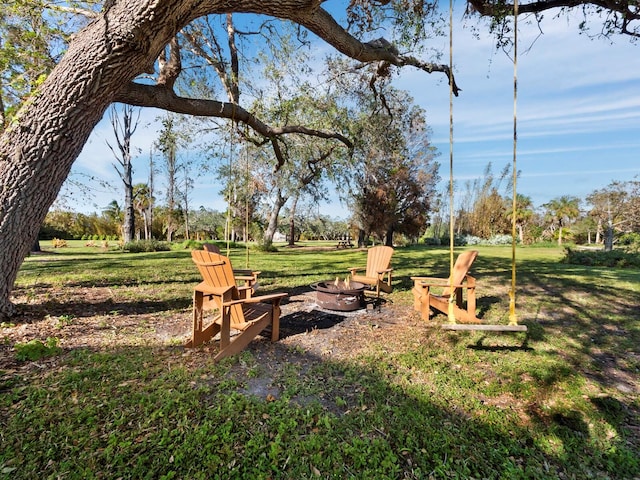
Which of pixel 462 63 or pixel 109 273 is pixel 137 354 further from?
pixel 462 63

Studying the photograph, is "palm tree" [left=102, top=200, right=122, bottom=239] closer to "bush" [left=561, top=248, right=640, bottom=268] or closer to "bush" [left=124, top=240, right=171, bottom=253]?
"bush" [left=124, top=240, right=171, bottom=253]

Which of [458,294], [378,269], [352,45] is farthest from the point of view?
[378,269]

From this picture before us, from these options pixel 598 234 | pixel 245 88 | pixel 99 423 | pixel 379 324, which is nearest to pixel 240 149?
pixel 245 88

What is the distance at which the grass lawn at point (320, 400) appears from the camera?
1.94 metres

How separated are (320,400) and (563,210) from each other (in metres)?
47.3

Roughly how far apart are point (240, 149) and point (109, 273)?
814cm

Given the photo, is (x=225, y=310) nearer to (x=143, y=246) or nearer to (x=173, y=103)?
(x=173, y=103)

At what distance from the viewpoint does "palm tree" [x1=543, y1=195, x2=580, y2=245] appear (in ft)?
125

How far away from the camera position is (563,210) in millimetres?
38500

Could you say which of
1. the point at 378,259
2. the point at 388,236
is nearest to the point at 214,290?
the point at 378,259

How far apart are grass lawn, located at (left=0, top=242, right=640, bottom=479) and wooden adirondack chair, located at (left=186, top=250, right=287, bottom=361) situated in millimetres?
165

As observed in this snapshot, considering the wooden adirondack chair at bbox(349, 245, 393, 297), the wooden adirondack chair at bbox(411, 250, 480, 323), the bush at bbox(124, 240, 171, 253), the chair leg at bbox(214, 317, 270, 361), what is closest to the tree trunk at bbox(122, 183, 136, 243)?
the bush at bbox(124, 240, 171, 253)

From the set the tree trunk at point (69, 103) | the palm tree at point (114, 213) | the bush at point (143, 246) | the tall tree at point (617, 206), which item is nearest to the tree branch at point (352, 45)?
the tree trunk at point (69, 103)

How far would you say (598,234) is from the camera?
3603 cm
